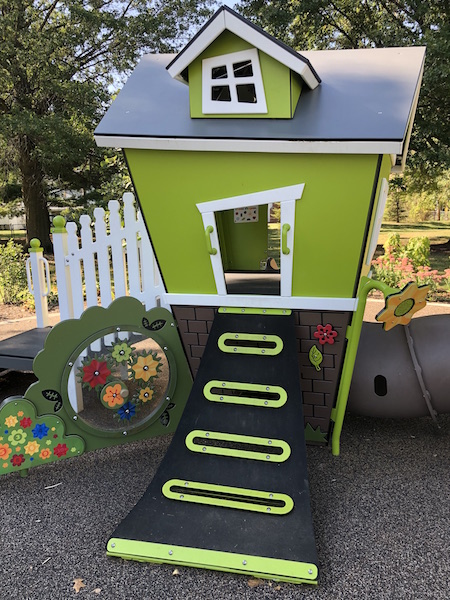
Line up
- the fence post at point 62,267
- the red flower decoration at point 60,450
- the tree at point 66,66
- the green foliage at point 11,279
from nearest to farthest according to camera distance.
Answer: the red flower decoration at point 60,450
the fence post at point 62,267
the green foliage at point 11,279
the tree at point 66,66

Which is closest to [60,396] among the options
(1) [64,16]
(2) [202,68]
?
(2) [202,68]

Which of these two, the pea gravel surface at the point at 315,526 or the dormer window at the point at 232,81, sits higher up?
the dormer window at the point at 232,81

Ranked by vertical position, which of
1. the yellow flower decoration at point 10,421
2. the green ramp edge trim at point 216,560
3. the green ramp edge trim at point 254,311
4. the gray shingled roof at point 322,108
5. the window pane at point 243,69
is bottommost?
the green ramp edge trim at point 216,560

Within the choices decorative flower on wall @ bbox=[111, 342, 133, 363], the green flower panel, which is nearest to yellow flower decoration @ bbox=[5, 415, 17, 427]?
the green flower panel

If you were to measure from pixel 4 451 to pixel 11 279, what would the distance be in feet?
19.3

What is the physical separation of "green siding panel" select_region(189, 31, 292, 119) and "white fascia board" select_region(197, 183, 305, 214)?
16.7 inches

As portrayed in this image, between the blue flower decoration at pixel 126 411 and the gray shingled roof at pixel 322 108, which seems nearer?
the gray shingled roof at pixel 322 108

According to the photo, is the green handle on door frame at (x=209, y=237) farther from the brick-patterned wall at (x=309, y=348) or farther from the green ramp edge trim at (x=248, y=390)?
the green ramp edge trim at (x=248, y=390)

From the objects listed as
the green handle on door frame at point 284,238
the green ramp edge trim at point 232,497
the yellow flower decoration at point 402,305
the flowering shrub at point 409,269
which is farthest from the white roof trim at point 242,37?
the flowering shrub at point 409,269

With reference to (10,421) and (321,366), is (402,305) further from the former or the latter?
(10,421)

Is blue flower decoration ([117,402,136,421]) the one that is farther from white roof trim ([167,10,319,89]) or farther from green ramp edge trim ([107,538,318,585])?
white roof trim ([167,10,319,89])

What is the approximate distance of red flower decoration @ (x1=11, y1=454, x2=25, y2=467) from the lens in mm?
3105

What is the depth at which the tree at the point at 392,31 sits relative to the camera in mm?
7855

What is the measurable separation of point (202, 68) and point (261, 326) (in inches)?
63.5
